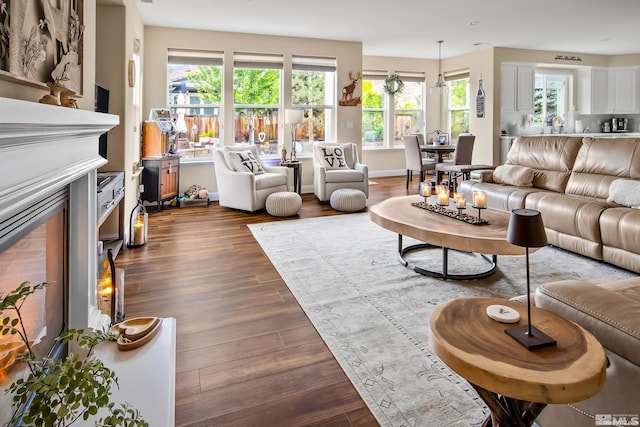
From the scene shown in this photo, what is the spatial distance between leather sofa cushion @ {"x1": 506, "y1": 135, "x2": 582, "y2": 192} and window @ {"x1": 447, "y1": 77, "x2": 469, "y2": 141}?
4.43 m

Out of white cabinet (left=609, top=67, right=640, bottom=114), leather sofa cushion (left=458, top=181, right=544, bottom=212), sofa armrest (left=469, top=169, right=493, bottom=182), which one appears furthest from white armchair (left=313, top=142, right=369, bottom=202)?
white cabinet (left=609, top=67, right=640, bottom=114)

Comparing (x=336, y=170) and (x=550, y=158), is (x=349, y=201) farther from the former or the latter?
(x=550, y=158)

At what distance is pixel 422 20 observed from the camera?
19.9 ft

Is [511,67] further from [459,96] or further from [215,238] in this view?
[215,238]

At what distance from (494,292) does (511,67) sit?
687 cm

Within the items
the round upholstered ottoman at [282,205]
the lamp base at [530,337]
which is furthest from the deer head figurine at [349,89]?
the lamp base at [530,337]

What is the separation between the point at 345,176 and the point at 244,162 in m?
1.48

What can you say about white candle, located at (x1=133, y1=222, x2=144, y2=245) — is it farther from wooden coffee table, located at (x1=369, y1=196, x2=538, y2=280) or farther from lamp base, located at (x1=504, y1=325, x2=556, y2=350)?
lamp base, located at (x1=504, y1=325, x2=556, y2=350)

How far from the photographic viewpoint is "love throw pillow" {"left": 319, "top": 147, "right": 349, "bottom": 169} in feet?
20.5

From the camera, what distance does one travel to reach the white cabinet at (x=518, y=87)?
8.11 meters

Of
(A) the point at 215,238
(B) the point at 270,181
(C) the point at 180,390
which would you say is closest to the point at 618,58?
(B) the point at 270,181

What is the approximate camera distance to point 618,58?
29.2ft

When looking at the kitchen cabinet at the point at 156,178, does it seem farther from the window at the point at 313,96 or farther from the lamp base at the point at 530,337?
the lamp base at the point at 530,337

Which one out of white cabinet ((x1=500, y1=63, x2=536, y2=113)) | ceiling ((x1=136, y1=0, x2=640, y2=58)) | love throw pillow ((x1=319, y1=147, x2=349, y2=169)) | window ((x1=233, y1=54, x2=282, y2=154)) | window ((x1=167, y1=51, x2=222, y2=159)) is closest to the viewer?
ceiling ((x1=136, y1=0, x2=640, y2=58))
